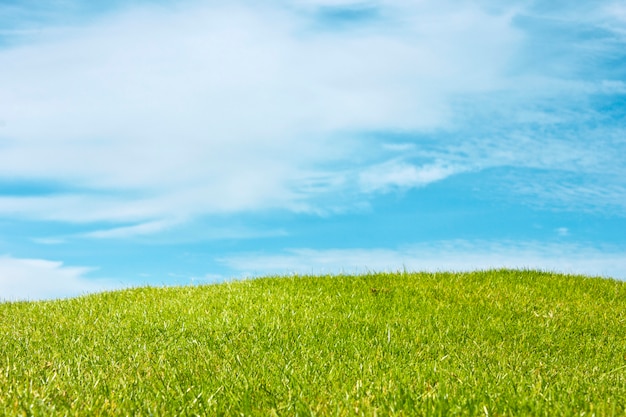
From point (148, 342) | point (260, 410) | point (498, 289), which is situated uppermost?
point (498, 289)

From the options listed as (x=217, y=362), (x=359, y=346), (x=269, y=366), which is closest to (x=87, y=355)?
(x=217, y=362)

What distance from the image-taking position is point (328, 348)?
25.5 feet

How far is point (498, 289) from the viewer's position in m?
13.0

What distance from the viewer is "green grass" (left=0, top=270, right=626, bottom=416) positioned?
16.7 ft

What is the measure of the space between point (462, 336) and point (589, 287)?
679cm

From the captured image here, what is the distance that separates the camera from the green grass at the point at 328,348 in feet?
16.7

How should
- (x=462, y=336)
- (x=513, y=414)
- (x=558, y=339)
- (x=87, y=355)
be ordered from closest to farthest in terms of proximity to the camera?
1. (x=513, y=414)
2. (x=87, y=355)
3. (x=462, y=336)
4. (x=558, y=339)

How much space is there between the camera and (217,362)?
687cm

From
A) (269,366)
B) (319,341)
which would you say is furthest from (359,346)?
(269,366)

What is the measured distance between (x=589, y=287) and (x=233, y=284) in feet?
26.8

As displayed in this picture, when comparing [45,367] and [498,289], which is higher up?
[498,289]

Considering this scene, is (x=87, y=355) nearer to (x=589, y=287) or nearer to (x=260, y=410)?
(x=260, y=410)

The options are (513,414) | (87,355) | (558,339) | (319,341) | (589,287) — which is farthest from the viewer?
(589,287)

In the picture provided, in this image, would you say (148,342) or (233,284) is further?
(233,284)
